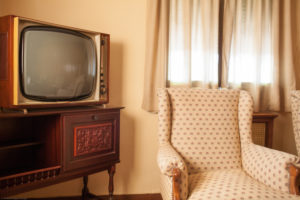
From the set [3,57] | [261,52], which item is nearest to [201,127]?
[261,52]

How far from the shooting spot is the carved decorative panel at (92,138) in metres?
1.58

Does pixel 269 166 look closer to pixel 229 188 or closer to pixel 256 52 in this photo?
pixel 229 188

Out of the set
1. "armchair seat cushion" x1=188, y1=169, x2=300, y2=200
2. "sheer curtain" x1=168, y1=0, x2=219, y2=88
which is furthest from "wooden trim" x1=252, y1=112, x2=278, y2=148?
"armchair seat cushion" x1=188, y1=169, x2=300, y2=200

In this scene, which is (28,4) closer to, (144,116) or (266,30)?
(144,116)

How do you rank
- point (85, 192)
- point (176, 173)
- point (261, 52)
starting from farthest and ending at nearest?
1. point (261, 52)
2. point (85, 192)
3. point (176, 173)

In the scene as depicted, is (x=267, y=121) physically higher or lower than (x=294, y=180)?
higher

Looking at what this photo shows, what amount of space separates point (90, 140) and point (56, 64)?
51 cm

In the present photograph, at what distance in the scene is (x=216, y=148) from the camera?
1.64 meters

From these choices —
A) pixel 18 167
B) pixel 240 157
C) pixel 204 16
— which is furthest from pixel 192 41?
pixel 18 167

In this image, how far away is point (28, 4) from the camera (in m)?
1.91

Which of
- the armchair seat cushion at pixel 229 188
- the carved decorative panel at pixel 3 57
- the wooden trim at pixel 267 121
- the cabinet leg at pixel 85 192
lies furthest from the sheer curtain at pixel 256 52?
the carved decorative panel at pixel 3 57

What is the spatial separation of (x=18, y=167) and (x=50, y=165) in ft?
0.68

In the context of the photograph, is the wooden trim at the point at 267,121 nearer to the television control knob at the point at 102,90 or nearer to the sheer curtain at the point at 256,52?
the sheer curtain at the point at 256,52

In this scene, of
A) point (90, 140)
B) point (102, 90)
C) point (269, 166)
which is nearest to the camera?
point (269, 166)
